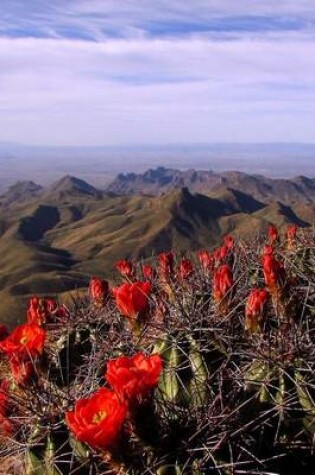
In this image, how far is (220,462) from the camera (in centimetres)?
429

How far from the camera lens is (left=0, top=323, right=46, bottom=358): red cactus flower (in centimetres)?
526

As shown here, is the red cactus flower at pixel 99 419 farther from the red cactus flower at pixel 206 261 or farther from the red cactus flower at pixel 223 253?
the red cactus flower at pixel 223 253

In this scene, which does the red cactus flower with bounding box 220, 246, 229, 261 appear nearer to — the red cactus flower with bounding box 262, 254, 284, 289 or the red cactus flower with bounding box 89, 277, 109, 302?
the red cactus flower with bounding box 89, 277, 109, 302

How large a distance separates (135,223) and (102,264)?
3723 cm

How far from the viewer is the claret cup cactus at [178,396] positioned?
4023 mm

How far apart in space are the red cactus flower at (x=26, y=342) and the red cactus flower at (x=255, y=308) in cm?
170

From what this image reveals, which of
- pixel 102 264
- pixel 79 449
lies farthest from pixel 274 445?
pixel 102 264

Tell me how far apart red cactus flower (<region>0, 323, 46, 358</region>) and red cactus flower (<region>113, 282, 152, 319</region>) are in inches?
27.3

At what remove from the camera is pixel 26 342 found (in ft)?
17.8

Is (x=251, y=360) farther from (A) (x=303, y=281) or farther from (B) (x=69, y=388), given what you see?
(A) (x=303, y=281)

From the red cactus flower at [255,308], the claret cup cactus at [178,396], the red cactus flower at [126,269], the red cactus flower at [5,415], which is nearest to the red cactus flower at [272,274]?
the claret cup cactus at [178,396]

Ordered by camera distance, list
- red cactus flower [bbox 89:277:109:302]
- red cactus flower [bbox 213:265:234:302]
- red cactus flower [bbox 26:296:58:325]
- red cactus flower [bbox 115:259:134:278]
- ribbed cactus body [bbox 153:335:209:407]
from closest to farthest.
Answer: ribbed cactus body [bbox 153:335:209:407]
red cactus flower [bbox 213:265:234:302]
red cactus flower [bbox 26:296:58:325]
red cactus flower [bbox 89:277:109:302]
red cactus flower [bbox 115:259:134:278]

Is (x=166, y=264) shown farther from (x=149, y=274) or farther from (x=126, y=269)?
(x=126, y=269)

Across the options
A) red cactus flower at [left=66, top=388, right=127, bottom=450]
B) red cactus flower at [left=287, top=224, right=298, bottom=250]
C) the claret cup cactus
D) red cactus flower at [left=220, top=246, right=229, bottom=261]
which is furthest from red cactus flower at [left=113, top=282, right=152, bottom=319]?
red cactus flower at [left=287, top=224, right=298, bottom=250]
